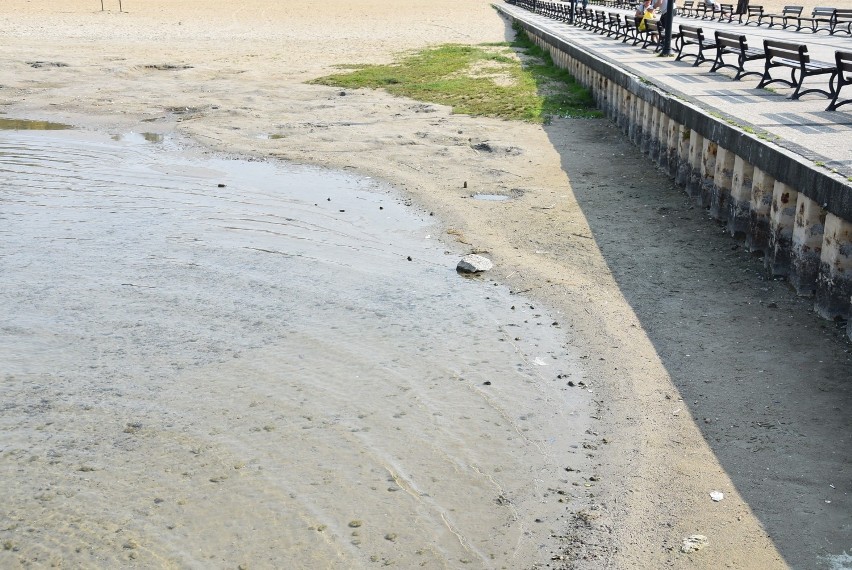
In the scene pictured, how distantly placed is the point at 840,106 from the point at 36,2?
61850mm

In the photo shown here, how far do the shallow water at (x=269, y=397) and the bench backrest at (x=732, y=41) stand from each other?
26.0 feet

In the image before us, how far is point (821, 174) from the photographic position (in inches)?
335

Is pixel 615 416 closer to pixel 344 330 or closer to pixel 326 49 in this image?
pixel 344 330

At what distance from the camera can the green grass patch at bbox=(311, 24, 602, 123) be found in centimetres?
2055

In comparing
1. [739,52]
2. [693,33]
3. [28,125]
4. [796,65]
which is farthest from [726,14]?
[28,125]

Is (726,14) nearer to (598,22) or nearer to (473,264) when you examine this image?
(598,22)

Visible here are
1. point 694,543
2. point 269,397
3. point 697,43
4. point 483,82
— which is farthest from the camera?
point 483,82

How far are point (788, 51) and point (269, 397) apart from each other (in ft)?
34.9

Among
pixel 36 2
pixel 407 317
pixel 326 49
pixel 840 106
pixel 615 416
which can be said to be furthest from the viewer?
pixel 36 2

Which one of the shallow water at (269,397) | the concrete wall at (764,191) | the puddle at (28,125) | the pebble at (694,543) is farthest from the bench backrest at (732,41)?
the pebble at (694,543)

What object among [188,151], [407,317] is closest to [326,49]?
[188,151]

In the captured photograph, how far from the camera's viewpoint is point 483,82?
2472cm

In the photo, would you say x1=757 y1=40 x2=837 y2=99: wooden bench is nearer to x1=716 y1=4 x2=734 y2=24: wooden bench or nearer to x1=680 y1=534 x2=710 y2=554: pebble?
x1=680 y1=534 x2=710 y2=554: pebble

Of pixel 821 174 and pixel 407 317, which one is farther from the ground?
pixel 821 174
